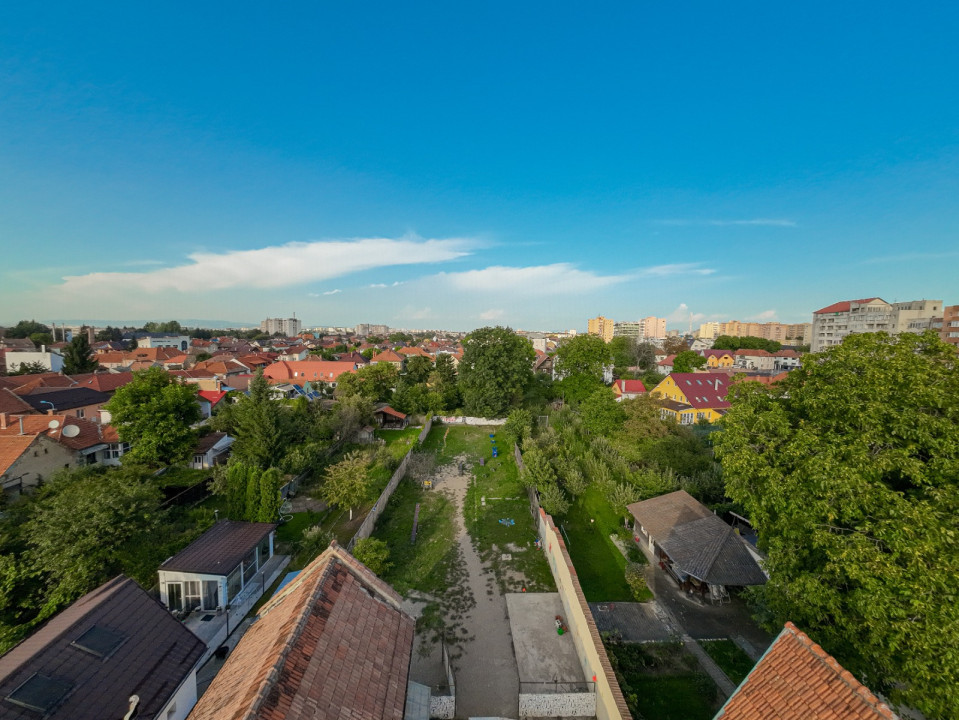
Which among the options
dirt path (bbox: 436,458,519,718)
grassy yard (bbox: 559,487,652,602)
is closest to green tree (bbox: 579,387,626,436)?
grassy yard (bbox: 559,487,652,602)

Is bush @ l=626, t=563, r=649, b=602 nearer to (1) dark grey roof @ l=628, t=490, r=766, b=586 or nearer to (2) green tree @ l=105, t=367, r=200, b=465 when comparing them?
(1) dark grey roof @ l=628, t=490, r=766, b=586

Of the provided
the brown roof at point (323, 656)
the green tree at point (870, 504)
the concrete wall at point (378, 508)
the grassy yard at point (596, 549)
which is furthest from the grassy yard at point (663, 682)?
the concrete wall at point (378, 508)

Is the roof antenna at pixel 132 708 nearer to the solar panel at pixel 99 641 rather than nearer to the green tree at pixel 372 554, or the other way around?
the solar panel at pixel 99 641

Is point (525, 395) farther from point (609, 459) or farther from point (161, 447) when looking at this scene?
point (161, 447)

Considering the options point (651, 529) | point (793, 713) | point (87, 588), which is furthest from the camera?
point (651, 529)

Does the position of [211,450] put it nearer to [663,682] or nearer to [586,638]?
[586,638]

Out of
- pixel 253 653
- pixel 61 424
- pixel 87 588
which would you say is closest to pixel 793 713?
pixel 253 653

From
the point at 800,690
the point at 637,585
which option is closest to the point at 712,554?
the point at 637,585
